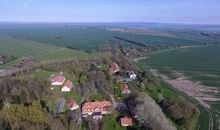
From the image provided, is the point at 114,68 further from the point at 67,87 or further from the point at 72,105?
the point at 72,105

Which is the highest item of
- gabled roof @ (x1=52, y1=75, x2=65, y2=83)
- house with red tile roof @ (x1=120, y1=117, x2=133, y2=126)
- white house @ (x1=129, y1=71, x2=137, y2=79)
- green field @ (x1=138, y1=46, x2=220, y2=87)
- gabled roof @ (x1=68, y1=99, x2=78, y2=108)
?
gabled roof @ (x1=52, y1=75, x2=65, y2=83)

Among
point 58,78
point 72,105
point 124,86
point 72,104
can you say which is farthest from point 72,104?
point 124,86

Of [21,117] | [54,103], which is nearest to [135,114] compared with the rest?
[54,103]

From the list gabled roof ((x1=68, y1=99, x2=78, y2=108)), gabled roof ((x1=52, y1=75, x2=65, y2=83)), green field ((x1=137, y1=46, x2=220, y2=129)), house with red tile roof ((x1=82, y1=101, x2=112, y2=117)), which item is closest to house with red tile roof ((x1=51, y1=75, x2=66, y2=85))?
gabled roof ((x1=52, y1=75, x2=65, y2=83))

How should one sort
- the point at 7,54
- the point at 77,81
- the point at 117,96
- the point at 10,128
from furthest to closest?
1. the point at 7,54
2. the point at 77,81
3. the point at 117,96
4. the point at 10,128

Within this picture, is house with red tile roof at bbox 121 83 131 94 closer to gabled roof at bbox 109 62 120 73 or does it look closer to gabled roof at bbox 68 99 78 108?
gabled roof at bbox 68 99 78 108

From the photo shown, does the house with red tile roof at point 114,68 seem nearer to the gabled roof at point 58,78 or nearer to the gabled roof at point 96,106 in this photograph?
the gabled roof at point 58,78

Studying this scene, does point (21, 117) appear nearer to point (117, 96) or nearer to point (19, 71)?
point (117, 96)
